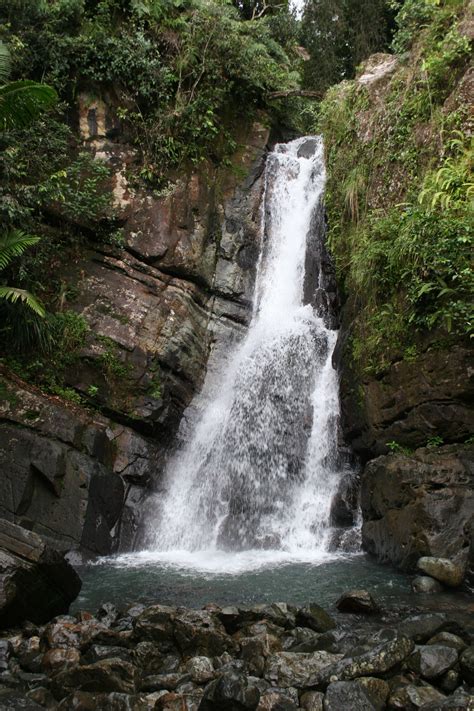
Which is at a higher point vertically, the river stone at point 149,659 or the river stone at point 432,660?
the river stone at point 432,660

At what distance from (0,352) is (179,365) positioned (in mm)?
3519

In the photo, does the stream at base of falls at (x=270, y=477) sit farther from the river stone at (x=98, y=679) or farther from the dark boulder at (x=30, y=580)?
the river stone at (x=98, y=679)

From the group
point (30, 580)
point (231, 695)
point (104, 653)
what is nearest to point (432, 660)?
point (231, 695)

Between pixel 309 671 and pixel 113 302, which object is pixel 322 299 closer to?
pixel 113 302

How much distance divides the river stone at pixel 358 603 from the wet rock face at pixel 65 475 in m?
4.45

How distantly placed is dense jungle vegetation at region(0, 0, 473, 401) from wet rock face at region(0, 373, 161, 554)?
1.11m

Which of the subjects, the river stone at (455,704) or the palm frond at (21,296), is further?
the palm frond at (21,296)

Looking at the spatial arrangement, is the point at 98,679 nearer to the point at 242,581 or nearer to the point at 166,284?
the point at 242,581

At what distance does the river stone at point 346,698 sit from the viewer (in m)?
3.71

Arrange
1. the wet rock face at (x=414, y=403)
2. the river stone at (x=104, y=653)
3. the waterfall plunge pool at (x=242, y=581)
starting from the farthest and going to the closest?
the wet rock face at (x=414, y=403) → the waterfall plunge pool at (x=242, y=581) → the river stone at (x=104, y=653)

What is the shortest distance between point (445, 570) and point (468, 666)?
9.02ft

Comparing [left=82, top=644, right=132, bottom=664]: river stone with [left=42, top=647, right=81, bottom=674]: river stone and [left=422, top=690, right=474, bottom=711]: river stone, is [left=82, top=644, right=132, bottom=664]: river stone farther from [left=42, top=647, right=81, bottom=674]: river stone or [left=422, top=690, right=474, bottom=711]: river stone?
[left=422, top=690, right=474, bottom=711]: river stone

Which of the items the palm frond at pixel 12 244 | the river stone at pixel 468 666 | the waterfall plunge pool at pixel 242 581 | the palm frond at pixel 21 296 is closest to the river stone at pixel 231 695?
the river stone at pixel 468 666

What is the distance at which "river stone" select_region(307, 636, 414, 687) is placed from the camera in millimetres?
4063
